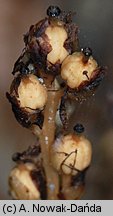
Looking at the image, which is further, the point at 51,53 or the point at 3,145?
the point at 3,145

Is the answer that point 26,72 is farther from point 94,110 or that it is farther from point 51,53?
A: point 94,110

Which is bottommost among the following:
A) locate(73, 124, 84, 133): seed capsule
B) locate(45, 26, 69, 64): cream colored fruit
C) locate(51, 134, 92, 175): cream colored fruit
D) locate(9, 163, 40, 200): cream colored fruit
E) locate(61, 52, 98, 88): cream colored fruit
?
locate(9, 163, 40, 200): cream colored fruit

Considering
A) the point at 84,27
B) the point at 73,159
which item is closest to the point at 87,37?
the point at 84,27

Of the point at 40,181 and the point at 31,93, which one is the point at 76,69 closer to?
the point at 31,93

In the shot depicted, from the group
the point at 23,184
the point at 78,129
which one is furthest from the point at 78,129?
the point at 23,184

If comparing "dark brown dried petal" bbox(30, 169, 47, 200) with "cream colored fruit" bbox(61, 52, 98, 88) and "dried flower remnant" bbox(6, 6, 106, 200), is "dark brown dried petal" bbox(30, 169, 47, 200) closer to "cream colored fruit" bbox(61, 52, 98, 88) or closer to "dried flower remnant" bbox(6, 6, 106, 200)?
"dried flower remnant" bbox(6, 6, 106, 200)

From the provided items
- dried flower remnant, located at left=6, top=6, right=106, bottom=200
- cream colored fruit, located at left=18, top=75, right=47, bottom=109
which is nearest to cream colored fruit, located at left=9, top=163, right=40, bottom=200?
dried flower remnant, located at left=6, top=6, right=106, bottom=200
